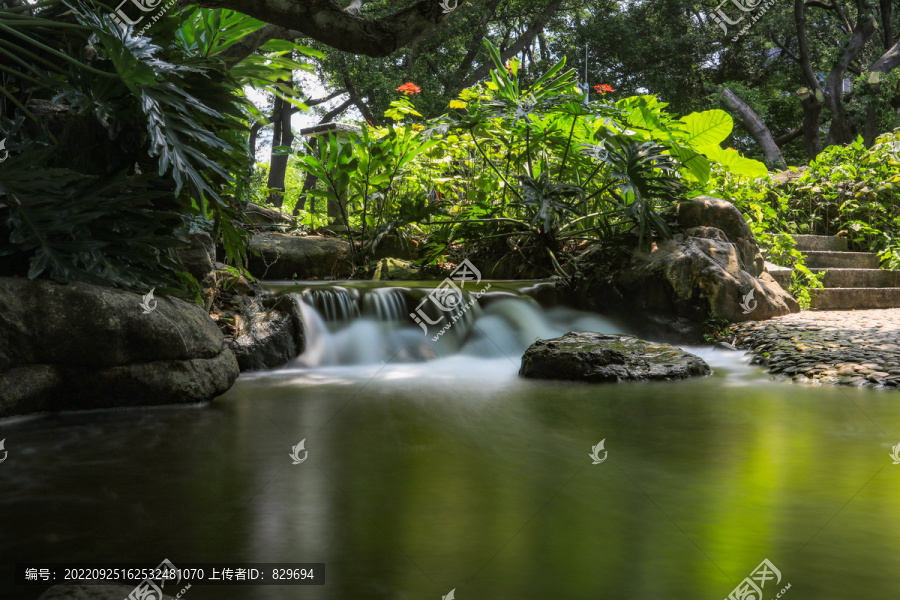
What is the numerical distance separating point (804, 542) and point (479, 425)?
1797mm

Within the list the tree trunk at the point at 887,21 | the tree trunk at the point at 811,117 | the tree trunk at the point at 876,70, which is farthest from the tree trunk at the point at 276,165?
the tree trunk at the point at 887,21

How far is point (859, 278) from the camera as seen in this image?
322 inches

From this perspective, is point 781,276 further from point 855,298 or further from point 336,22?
point 336,22

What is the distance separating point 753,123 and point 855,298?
10.3m

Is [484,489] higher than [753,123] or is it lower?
lower

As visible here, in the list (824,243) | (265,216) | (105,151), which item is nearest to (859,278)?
(824,243)

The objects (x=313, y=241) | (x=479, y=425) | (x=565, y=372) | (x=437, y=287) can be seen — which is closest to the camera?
(x=479, y=425)

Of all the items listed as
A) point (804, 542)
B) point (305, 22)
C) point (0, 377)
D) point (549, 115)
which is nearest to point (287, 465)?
point (0, 377)

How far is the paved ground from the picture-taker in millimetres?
4406

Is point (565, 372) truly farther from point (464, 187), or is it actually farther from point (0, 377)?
point (464, 187)

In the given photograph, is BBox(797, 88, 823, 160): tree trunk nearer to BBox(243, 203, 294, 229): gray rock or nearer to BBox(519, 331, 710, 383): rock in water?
BBox(243, 203, 294, 229): gray rock

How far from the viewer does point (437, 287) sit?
20.6 ft

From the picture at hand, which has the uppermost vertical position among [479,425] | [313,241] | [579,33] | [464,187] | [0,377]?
[579,33]

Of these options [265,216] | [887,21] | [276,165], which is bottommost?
[265,216]
